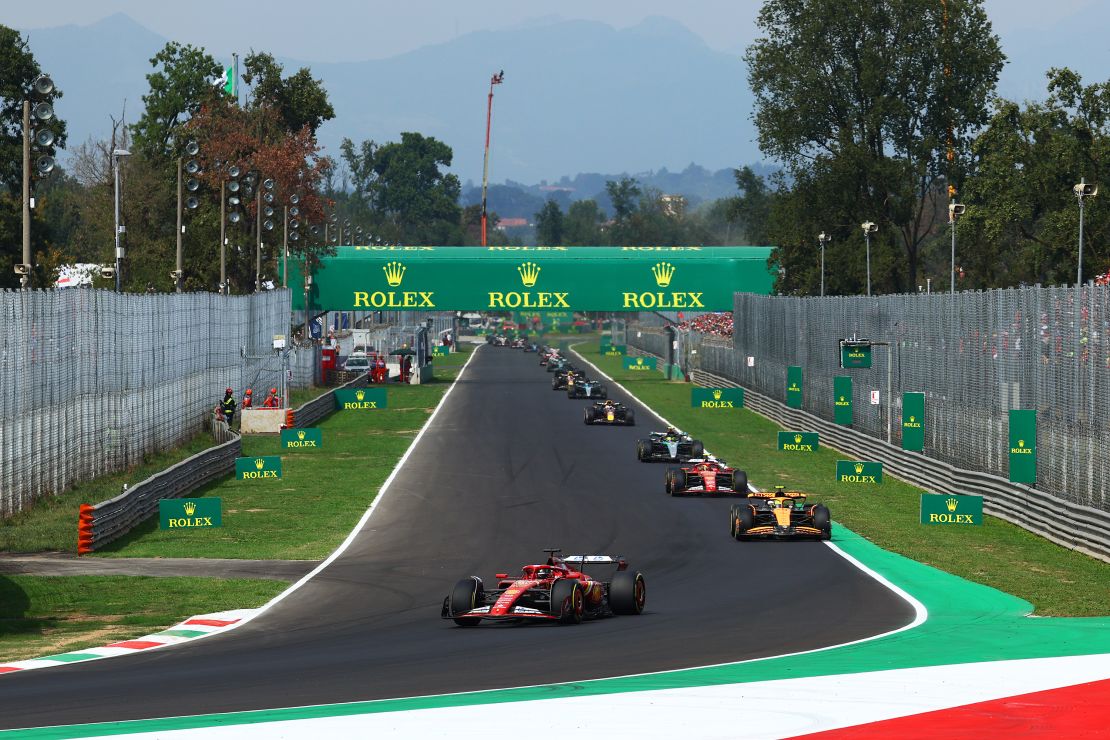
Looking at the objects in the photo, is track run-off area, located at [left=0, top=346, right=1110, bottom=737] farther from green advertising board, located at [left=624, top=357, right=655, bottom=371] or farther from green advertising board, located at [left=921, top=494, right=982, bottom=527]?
green advertising board, located at [left=624, top=357, right=655, bottom=371]

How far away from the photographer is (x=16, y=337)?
32844mm

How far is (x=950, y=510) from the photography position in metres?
34.1

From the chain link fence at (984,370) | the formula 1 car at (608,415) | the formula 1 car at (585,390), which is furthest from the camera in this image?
the formula 1 car at (585,390)

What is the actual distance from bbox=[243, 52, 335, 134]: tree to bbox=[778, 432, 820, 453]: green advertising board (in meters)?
66.6

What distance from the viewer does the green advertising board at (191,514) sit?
105ft

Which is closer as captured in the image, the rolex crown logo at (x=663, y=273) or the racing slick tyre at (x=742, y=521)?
the racing slick tyre at (x=742, y=521)

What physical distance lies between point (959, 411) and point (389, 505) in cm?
1486

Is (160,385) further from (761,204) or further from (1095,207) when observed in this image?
(761,204)

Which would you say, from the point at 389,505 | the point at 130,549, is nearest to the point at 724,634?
the point at 130,549

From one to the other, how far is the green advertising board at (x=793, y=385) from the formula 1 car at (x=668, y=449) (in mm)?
17067

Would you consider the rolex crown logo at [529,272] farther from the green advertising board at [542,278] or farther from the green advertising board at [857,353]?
the green advertising board at [857,353]

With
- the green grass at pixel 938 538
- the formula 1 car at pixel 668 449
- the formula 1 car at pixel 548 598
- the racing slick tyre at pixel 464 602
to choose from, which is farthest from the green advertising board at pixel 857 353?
the racing slick tyre at pixel 464 602

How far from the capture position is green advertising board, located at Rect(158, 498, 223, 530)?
3212 centimetres

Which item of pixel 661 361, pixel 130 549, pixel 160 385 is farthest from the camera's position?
pixel 661 361
